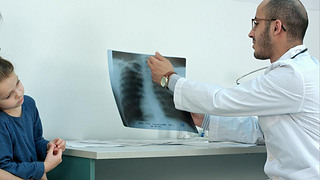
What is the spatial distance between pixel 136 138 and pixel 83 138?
0.91 ft

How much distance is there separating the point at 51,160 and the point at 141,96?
47cm

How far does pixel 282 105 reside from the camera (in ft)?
5.65

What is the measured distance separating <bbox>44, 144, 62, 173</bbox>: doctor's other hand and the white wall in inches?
17.7

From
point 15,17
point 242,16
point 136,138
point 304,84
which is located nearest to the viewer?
point 304,84

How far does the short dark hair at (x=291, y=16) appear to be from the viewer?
1.89 metres

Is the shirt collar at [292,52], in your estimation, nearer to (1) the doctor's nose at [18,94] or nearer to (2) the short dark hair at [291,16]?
(2) the short dark hair at [291,16]

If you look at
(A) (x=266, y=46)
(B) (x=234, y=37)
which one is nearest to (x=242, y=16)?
(B) (x=234, y=37)

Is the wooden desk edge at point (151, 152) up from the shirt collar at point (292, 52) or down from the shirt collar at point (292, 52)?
down

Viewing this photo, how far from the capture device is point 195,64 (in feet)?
8.44

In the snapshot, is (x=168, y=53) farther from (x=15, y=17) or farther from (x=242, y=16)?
(x=15, y=17)

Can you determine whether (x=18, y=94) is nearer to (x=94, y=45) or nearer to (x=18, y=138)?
(x=18, y=138)

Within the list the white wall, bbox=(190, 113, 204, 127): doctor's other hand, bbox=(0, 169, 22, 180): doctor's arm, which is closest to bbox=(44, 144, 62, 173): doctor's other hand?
bbox=(0, 169, 22, 180): doctor's arm

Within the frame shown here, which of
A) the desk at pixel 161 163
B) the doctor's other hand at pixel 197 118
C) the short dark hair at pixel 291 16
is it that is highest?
the short dark hair at pixel 291 16

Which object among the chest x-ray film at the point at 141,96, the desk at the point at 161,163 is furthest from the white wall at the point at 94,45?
the chest x-ray film at the point at 141,96
